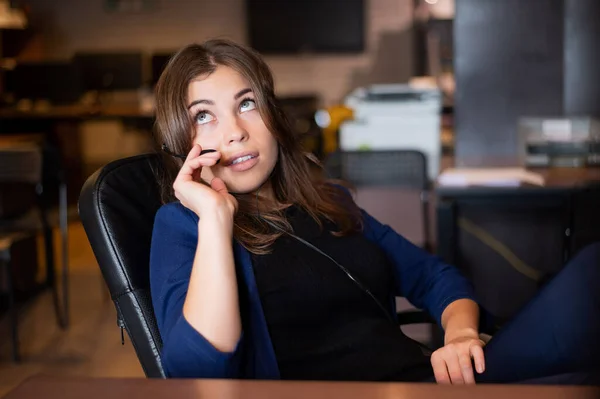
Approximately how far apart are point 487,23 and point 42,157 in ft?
6.89

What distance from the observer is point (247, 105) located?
147 centimetres

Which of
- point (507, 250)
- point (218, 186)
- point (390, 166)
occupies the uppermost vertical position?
point (218, 186)

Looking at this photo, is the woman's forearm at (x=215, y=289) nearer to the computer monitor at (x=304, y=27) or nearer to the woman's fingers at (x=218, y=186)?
the woman's fingers at (x=218, y=186)

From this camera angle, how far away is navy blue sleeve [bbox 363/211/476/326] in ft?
5.12

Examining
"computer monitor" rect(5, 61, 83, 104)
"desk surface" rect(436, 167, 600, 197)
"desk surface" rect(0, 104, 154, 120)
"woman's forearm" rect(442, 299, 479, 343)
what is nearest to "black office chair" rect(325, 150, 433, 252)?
"desk surface" rect(436, 167, 600, 197)

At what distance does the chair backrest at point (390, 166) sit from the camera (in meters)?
3.05

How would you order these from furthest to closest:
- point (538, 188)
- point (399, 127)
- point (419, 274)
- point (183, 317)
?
point (399, 127), point (538, 188), point (419, 274), point (183, 317)

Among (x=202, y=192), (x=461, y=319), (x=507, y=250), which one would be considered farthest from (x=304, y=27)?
(x=202, y=192)

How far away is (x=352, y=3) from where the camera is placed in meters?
9.09

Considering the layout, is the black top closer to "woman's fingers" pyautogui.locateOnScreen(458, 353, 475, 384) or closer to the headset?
the headset

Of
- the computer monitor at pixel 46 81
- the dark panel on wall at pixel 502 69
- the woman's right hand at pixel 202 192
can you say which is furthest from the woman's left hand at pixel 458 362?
the computer monitor at pixel 46 81

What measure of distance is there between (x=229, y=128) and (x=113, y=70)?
6705 mm

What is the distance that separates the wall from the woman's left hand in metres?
8.14

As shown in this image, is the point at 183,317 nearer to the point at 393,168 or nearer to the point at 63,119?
the point at 393,168
